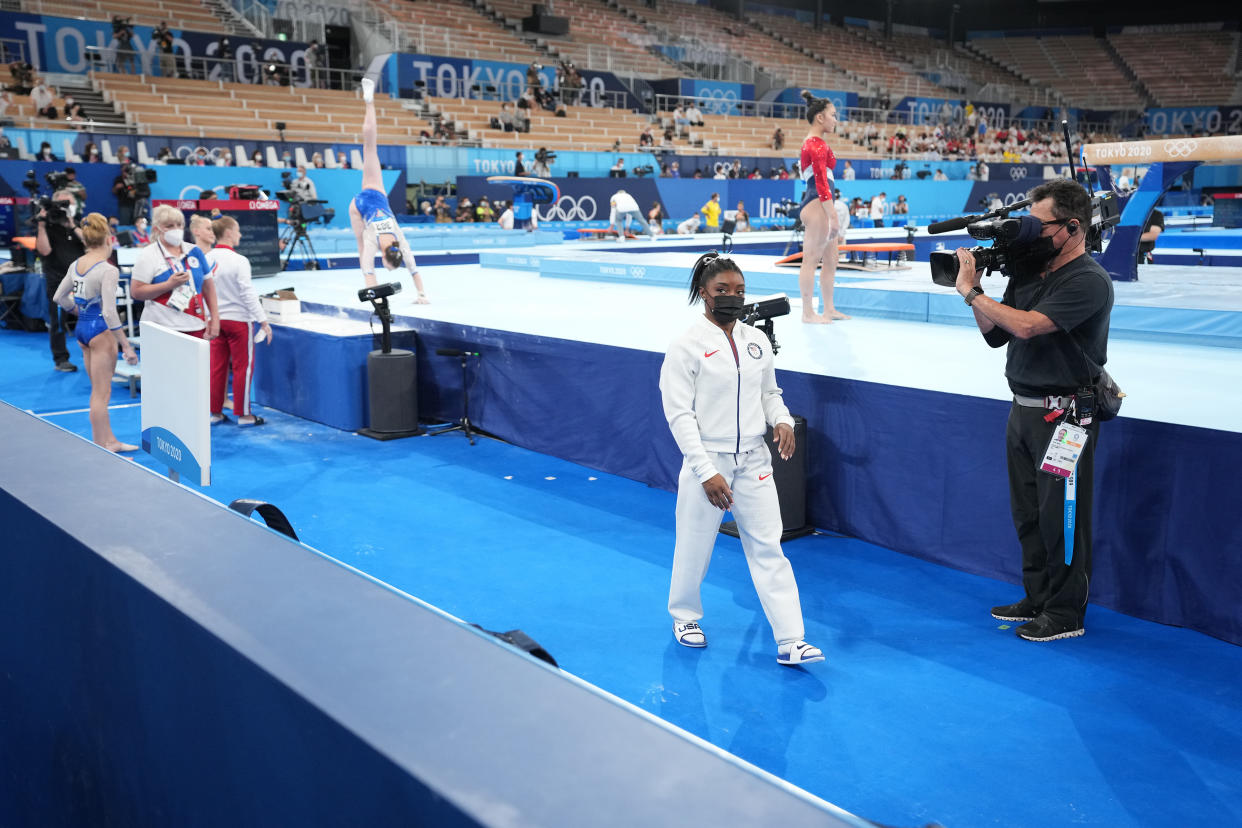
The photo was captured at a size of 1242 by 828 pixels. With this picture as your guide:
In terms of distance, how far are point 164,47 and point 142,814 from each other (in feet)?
86.1

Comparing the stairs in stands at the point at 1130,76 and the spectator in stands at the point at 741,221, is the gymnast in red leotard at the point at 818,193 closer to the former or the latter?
the spectator in stands at the point at 741,221

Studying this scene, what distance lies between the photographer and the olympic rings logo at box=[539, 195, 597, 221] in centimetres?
2320

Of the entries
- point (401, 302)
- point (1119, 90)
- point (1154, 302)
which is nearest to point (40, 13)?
point (401, 302)

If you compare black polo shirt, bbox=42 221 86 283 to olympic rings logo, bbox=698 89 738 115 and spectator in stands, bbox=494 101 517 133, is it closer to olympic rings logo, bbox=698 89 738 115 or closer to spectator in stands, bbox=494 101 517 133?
spectator in stands, bbox=494 101 517 133

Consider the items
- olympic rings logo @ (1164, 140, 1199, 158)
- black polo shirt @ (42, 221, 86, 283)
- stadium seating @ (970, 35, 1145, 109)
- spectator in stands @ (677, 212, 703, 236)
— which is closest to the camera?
olympic rings logo @ (1164, 140, 1199, 158)

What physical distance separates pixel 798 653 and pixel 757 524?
1.60 ft

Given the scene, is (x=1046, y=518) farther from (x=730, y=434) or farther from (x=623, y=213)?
(x=623, y=213)

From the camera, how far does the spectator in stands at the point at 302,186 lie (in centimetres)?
1775

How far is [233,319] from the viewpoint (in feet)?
24.9

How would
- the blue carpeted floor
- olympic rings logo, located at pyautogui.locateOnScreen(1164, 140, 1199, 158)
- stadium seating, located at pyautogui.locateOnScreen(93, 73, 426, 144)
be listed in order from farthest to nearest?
stadium seating, located at pyautogui.locateOnScreen(93, 73, 426, 144) → olympic rings logo, located at pyautogui.locateOnScreen(1164, 140, 1199, 158) → the blue carpeted floor

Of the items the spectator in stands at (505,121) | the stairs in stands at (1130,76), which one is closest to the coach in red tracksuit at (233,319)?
the spectator in stands at (505,121)

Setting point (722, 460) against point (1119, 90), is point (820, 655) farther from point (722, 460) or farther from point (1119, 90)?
point (1119, 90)

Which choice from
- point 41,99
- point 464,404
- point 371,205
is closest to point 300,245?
point 371,205

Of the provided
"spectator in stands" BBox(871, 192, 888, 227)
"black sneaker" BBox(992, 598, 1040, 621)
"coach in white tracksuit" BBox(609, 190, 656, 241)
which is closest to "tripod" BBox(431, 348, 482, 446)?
"black sneaker" BBox(992, 598, 1040, 621)
